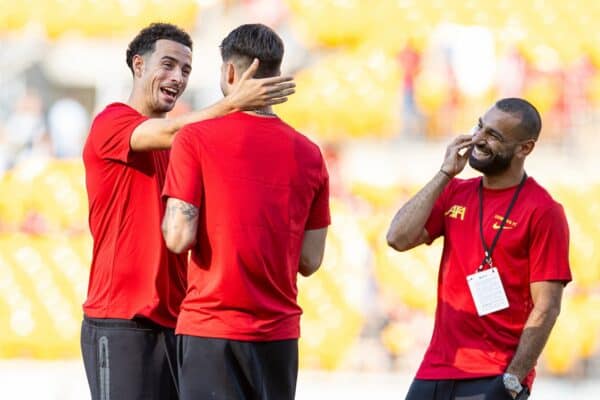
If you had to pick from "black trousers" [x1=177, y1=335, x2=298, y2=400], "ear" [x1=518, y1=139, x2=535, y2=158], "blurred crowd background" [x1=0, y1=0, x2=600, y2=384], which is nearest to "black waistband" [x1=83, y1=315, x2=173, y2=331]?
"black trousers" [x1=177, y1=335, x2=298, y2=400]

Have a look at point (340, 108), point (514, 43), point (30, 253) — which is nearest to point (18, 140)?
point (30, 253)

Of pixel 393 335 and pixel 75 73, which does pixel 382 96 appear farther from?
pixel 75 73

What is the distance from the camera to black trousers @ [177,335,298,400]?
332 cm

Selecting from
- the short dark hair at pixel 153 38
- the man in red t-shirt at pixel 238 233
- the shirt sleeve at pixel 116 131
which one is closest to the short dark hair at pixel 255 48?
the man in red t-shirt at pixel 238 233

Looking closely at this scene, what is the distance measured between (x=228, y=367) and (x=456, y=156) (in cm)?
114

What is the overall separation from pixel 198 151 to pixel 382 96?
759cm

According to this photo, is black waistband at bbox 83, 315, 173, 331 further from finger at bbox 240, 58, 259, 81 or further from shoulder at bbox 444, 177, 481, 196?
shoulder at bbox 444, 177, 481, 196

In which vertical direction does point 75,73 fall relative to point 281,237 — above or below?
above

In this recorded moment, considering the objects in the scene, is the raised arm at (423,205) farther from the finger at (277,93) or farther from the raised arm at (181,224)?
the raised arm at (181,224)

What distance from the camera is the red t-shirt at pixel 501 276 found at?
12.7 feet

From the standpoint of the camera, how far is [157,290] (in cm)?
378

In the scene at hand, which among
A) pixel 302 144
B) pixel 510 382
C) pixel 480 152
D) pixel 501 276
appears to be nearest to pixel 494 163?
pixel 480 152

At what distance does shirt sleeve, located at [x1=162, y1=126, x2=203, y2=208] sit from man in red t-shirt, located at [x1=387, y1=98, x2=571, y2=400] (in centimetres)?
97

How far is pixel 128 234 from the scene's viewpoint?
379 cm
